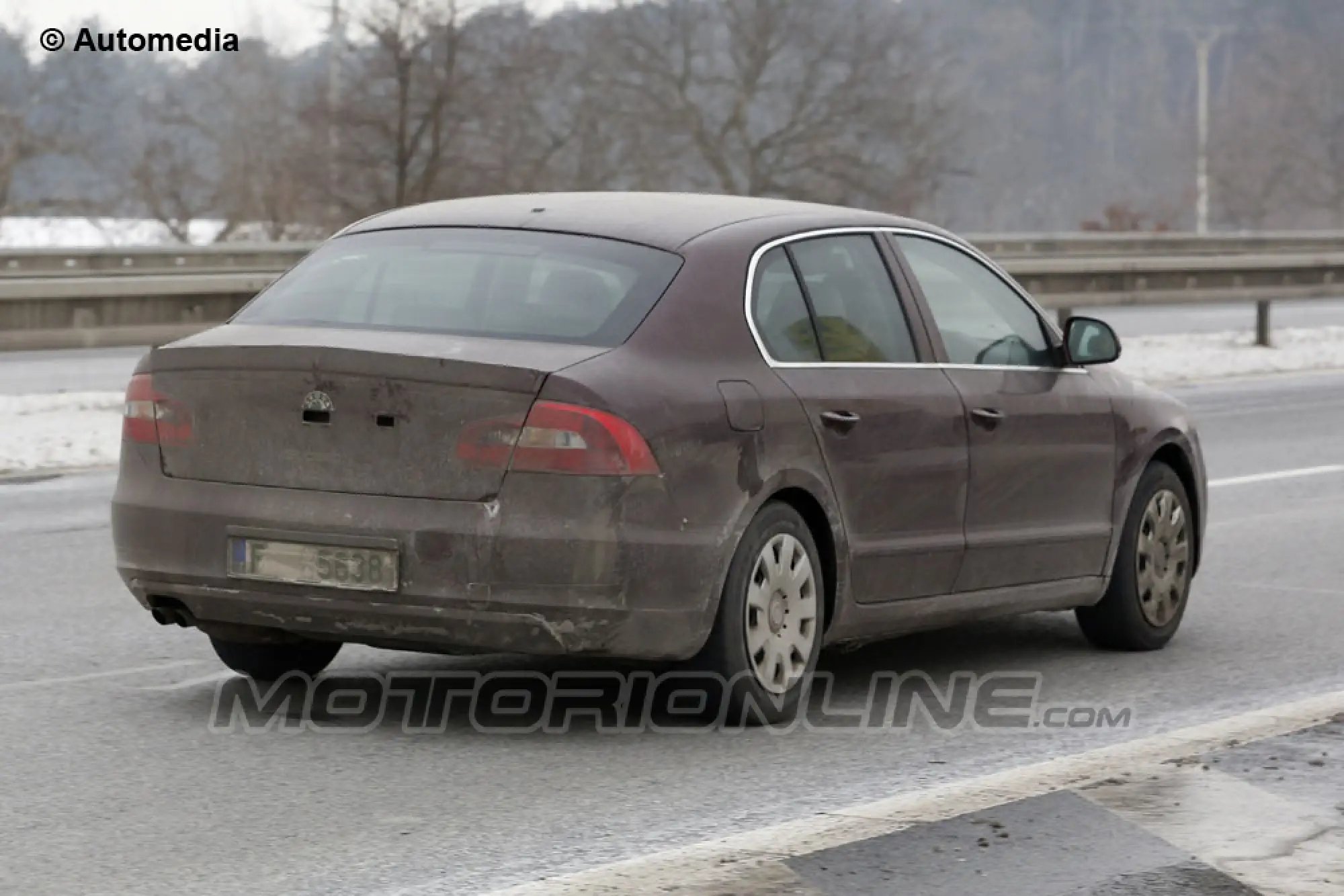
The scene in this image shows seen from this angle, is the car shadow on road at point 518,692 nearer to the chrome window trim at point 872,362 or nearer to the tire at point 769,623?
the tire at point 769,623

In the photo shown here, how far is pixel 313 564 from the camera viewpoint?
6184mm

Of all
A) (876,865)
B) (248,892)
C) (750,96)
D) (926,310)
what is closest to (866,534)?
(926,310)

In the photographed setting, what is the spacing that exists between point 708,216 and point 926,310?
2.74 feet

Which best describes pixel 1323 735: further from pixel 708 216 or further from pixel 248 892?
pixel 248 892

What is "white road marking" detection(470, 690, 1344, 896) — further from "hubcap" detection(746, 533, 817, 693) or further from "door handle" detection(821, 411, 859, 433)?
"door handle" detection(821, 411, 859, 433)

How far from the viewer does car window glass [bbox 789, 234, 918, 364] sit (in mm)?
6984

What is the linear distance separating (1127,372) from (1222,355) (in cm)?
252

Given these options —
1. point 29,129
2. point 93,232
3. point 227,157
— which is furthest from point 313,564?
point 29,129

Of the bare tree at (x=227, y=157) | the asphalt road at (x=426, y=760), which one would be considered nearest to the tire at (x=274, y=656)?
the asphalt road at (x=426, y=760)

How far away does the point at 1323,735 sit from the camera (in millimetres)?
6254

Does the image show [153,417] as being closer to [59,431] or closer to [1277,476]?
[1277,476]

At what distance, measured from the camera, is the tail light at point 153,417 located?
6465mm

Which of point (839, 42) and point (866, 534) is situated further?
point (839, 42)

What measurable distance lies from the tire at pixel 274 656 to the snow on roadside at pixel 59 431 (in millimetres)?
5695
